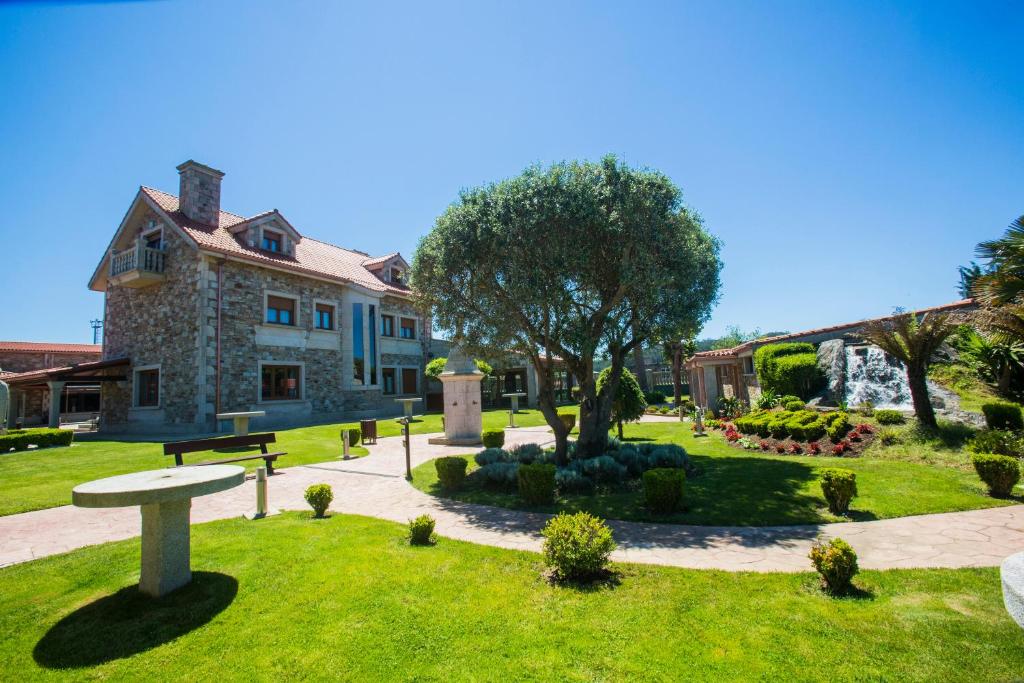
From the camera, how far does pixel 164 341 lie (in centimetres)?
1986

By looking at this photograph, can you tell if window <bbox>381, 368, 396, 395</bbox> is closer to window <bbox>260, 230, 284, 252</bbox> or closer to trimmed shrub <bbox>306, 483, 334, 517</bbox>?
window <bbox>260, 230, 284, 252</bbox>

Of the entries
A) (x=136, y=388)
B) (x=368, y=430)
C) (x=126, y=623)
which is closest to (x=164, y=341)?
(x=136, y=388)

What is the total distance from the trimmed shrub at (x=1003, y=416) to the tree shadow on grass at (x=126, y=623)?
14.3 metres

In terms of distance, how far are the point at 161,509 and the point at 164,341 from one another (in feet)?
62.8

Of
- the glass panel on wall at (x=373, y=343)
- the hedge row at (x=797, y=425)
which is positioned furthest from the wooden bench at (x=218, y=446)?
the hedge row at (x=797, y=425)

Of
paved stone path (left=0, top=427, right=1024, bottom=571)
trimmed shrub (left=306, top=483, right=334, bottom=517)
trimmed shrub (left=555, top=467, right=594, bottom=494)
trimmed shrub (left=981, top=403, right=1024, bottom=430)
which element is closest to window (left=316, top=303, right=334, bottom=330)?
paved stone path (left=0, top=427, right=1024, bottom=571)

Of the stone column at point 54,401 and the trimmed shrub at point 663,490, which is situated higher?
the stone column at point 54,401

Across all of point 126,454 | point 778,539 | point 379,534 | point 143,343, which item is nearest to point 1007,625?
point 778,539

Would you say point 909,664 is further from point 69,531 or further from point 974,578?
point 69,531

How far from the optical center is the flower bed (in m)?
11.4

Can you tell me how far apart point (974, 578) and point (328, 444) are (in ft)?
52.4

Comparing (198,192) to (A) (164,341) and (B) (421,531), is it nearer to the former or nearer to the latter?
(A) (164,341)

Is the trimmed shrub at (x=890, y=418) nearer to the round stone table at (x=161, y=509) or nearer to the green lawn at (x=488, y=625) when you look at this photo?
the green lawn at (x=488, y=625)

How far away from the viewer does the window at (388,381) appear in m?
27.1
